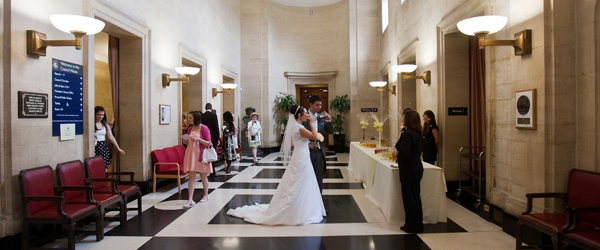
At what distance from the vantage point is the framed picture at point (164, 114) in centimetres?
684

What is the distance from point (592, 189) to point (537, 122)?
81cm

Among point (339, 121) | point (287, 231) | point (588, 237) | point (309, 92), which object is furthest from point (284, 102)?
point (588, 237)

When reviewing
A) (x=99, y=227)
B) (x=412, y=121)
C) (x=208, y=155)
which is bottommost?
(x=99, y=227)

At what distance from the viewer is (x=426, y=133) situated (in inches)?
232

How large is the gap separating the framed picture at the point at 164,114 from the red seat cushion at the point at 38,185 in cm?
320

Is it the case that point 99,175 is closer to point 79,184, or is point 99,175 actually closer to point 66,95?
point 79,184

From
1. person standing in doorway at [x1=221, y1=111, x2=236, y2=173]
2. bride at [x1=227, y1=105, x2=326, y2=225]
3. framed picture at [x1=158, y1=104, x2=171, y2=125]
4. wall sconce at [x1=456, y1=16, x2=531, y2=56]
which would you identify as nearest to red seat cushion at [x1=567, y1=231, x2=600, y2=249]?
wall sconce at [x1=456, y1=16, x2=531, y2=56]

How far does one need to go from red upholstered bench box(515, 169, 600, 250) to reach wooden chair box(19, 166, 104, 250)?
430 centimetres

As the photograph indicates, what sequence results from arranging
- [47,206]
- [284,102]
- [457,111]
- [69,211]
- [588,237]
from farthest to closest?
[284,102] < [457,111] < [47,206] < [69,211] < [588,237]

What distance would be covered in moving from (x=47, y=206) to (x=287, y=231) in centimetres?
265

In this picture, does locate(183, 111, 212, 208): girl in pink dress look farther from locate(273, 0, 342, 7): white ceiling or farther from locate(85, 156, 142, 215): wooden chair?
locate(273, 0, 342, 7): white ceiling

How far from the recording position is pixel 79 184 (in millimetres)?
4090

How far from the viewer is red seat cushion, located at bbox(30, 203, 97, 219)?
3.30m

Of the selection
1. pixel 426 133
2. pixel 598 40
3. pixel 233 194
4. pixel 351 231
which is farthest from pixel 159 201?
pixel 598 40
